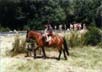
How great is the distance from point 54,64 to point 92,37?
5836 mm

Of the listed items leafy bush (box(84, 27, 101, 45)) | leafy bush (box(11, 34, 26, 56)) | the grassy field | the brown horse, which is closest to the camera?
the grassy field

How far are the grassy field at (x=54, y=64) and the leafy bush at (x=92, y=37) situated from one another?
9.82ft

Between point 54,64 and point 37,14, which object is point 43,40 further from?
point 37,14

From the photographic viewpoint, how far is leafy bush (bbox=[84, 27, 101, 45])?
20.3 m

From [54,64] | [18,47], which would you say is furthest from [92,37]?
[54,64]

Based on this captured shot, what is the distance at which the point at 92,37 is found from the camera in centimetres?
2052

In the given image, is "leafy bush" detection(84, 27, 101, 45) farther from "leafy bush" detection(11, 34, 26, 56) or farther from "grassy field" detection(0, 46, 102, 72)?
"leafy bush" detection(11, 34, 26, 56)

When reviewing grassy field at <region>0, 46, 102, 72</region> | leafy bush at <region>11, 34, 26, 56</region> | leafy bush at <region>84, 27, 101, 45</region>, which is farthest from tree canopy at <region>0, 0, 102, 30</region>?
grassy field at <region>0, 46, 102, 72</region>

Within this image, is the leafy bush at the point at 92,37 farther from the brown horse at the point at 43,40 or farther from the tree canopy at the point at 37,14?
the tree canopy at the point at 37,14

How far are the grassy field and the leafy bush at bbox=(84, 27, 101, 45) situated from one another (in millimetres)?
2994

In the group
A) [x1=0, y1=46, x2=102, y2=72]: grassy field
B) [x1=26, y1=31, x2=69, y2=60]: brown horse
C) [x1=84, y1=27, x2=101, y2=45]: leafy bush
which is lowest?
[x1=0, y1=46, x2=102, y2=72]: grassy field

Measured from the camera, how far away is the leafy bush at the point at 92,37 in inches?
799

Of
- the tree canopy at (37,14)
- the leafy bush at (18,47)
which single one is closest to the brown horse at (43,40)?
the leafy bush at (18,47)

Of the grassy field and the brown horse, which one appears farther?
the brown horse
